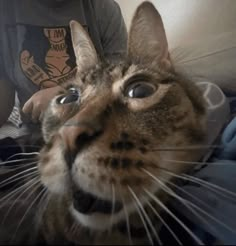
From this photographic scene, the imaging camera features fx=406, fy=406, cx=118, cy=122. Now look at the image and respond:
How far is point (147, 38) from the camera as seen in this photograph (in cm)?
46

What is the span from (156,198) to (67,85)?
0.20 meters

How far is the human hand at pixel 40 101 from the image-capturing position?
42 centimetres

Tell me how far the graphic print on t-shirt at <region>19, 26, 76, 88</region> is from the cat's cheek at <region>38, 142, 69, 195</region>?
16cm

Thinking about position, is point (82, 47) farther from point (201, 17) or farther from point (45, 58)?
point (201, 17)

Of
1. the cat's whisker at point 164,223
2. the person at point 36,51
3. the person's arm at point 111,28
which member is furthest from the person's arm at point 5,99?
the cat's whisker at point 164,223

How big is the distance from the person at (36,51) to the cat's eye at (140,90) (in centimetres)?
10

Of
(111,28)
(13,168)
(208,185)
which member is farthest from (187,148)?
(111,28)

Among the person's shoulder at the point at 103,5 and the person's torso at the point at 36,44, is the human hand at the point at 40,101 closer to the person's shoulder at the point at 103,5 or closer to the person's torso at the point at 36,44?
the person's torso at the point at 36,44

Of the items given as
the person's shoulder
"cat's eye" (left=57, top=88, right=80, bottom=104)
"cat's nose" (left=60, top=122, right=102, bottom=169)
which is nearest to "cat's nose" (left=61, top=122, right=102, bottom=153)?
"cat's nose" (left=60, top=122, right=102, bottom=169)

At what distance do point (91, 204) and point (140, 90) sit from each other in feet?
0.50

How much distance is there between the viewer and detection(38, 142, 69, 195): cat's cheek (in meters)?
0.25

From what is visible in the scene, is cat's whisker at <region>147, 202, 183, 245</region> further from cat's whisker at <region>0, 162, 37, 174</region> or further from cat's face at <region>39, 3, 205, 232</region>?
cat's whisker at <region>0, 162, 37, 174</region>

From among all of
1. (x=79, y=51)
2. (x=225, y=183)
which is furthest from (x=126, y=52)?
(x=225, y=183)

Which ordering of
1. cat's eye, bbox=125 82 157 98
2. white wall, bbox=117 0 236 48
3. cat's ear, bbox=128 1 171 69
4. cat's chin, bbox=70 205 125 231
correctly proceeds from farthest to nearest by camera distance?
white wall, bbox=117 0 236 48 → cat's ear, bbox=128 1 171 69 → cat's eye, bbox=125 82 157 98 → cat's chin, bbox=70 205 125 231
